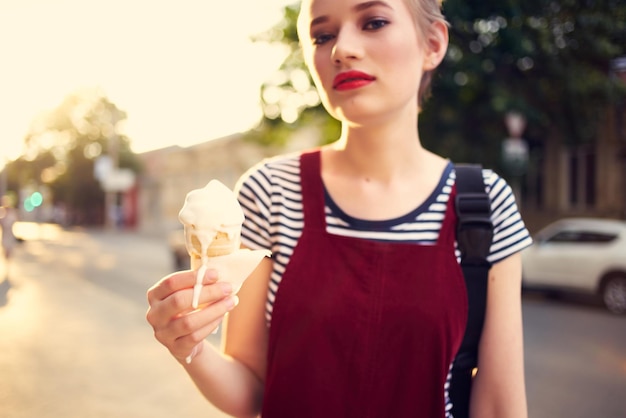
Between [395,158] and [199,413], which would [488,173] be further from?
Answer: [199,413]

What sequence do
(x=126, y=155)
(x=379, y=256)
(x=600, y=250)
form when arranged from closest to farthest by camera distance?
(x=379, y=256), (x=600, y=250), (x=126, y=155)

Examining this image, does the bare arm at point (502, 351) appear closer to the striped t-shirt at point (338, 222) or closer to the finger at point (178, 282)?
the striped t-shirt at point (338, 222)

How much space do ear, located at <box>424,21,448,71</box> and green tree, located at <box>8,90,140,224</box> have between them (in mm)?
44712

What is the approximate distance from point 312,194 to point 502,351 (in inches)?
26.2

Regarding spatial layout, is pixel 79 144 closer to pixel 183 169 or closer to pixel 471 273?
pixel 183 169

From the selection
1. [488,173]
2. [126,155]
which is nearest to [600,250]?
[488,173]

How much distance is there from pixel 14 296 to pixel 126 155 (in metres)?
35.5

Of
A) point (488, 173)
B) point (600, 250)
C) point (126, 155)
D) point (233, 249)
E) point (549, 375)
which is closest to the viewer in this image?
point (233, 249)

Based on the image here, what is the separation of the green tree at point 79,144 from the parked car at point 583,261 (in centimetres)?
3807

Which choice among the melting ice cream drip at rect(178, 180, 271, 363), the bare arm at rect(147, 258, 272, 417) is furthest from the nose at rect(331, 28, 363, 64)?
the bare arm at rect(147, 258, 272, 417)

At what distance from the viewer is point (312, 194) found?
1549 mm

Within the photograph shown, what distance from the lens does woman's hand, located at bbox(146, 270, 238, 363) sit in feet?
3.93

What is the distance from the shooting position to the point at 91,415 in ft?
14.7

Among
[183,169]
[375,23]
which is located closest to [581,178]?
[375,23]
